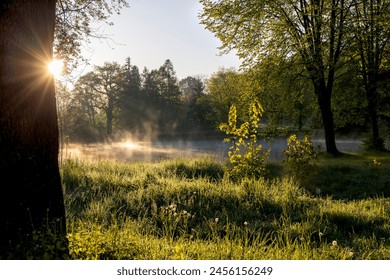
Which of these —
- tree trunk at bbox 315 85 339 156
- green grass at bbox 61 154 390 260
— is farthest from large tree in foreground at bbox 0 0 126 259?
tree trunk at bbox 315 85 339 156

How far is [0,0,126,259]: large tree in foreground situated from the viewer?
3.67 meters

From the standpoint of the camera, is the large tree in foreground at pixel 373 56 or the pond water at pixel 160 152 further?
→ the pond water at pixel 160 152

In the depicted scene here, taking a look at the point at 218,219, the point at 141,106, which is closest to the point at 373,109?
the point at 218,219

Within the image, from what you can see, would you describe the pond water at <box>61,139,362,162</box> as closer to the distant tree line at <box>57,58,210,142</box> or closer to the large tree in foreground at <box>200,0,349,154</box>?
the large tree in foreground at <box>200,0,349,154</box>

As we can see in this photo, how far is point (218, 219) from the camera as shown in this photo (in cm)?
629

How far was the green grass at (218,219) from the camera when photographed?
4016mm

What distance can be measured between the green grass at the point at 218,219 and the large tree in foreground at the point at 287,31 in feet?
22.5

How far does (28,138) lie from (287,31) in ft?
54.7

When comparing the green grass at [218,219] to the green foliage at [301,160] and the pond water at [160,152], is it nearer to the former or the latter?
the green foliage at [301,160]

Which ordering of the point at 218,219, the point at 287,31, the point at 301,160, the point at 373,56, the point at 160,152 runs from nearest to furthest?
the point at 218,219, the point at 301,160, the point at 287,31, the point at 373,56, the point at 160,152

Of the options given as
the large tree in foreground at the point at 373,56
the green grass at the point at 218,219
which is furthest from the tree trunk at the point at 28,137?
the large tree in foreground at the point at 373,56

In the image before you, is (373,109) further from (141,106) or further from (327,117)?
(141,106)
